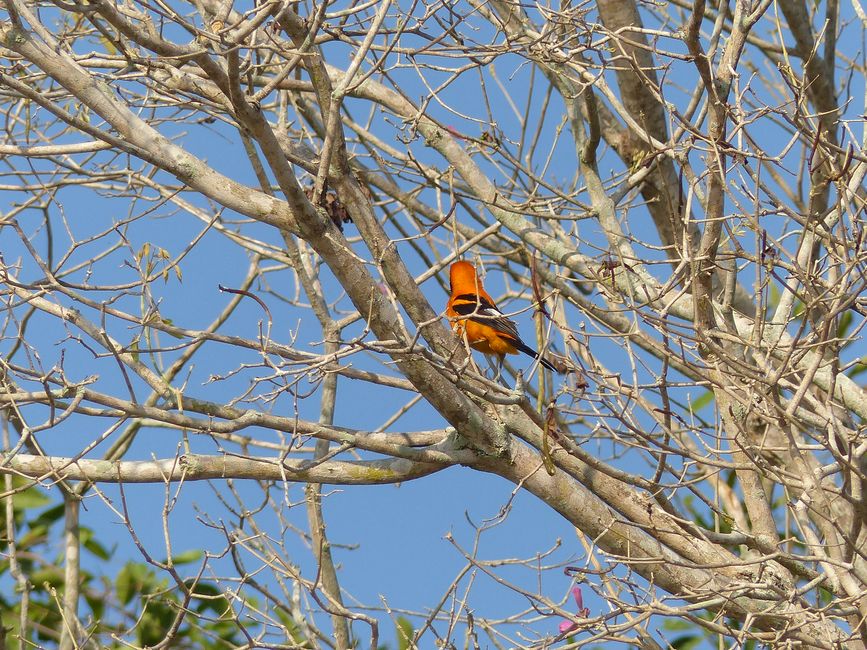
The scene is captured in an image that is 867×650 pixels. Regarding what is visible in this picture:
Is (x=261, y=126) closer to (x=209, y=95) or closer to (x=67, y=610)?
(x=209, y=95)

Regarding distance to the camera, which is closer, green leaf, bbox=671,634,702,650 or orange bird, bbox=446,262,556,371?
orange bird, bbox=446,262,556,371

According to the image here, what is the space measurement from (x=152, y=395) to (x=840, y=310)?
3.77 meters

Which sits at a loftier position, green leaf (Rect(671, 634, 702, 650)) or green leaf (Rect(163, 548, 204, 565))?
green leaf (Rect(163, 548, 204, 565))

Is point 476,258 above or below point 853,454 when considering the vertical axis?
above

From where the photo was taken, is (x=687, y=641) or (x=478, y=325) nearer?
(x=478, y=325)

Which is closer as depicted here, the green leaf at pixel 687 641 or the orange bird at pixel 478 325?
the orange bird at pixel 478 325

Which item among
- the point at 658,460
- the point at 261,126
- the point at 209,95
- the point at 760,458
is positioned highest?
the point at 209,95

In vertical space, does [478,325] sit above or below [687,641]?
above

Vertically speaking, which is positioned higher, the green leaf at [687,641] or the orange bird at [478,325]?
the orange bird at [478,325]

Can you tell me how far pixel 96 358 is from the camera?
425cm

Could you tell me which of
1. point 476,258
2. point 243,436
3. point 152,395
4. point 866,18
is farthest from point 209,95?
point 866,18

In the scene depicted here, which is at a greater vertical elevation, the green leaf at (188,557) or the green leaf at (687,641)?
the green leaf at (188,557)

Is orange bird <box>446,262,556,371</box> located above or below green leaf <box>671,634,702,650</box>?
above

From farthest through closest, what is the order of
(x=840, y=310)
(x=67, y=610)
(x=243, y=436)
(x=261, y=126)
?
(x=243, y=436)
(x=67, y=610)
(x=261, y=126)
(x=840, y=310)
